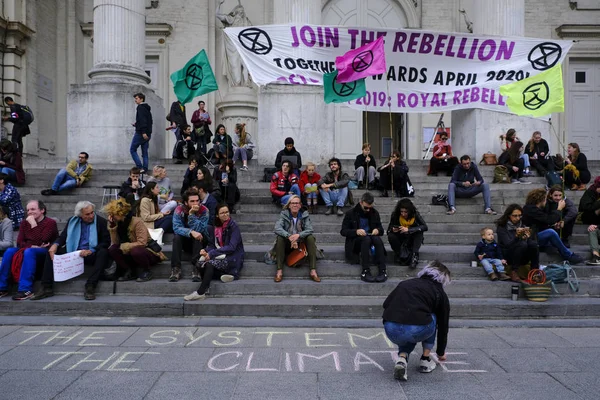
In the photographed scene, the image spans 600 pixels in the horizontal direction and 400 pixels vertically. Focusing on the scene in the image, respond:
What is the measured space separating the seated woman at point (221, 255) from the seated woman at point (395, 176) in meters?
4.26

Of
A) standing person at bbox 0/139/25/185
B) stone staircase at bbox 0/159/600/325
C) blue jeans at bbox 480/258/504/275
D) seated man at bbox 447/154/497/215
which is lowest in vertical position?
stone staircase at bbox 0/159/600/325

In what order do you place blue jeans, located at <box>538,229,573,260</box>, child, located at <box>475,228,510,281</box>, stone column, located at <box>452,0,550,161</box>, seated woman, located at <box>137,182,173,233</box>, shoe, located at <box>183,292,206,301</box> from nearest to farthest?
shoe, located at <box>183,292,206,301</box> → child, located at <box>475,228,510,281</box> → blue jeans, located at <box>538,229,573,260</box> → seated woman, located at <box>137,182,173,233</box> → stone column, located at <box>452,0,550,161</box>

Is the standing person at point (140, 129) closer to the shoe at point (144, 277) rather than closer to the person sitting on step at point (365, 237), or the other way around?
the shoe at point (144, 277)

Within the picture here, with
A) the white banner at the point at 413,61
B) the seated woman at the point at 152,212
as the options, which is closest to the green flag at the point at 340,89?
the white banner at the point at 413,61

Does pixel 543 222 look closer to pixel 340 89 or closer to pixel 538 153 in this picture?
pixel 538 153

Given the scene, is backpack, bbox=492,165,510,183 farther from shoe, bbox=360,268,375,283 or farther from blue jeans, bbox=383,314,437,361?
blue jeans, bbox=383,314,437,361

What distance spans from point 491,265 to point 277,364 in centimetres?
417

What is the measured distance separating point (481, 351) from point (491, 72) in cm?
924

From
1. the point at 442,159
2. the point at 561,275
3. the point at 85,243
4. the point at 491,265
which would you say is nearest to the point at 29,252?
the point at 85,243

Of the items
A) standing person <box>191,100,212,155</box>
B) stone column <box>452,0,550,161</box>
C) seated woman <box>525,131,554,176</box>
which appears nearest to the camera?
seated woman <box>525,131,554,176</box>

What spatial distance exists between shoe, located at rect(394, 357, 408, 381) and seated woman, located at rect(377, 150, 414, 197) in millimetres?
6422

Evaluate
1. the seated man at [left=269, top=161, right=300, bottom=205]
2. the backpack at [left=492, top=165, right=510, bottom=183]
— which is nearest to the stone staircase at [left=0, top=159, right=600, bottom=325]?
the seated man at [left=269, top=161, right=300, bottom=205]

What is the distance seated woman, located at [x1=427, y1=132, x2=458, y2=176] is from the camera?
12.6 meters

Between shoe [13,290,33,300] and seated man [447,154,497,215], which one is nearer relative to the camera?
shoe [13,290,33,300]
